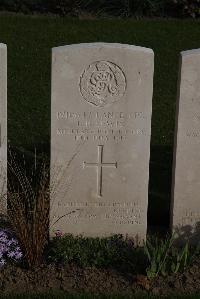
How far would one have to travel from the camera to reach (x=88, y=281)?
587 cm

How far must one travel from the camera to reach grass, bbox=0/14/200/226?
8625mm

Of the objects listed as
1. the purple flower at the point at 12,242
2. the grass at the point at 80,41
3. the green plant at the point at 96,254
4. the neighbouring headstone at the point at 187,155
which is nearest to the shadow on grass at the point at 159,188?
the grass at the point at 80,41

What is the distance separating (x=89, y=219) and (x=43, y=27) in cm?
795

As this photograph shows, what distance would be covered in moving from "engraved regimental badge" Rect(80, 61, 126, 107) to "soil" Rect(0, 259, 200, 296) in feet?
4.57

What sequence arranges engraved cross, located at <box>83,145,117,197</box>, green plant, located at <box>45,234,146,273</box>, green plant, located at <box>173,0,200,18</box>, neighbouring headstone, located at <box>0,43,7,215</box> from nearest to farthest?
neighbouring headstone, located at <box>0,43,7,215</box>, green plant, located at <box>45,234,146,273</box>, engraved cross, located at <box>83,145,117,197</box>, green plant, located at <box>173,0,200,18</box>

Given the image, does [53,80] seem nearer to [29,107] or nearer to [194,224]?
[194,224]

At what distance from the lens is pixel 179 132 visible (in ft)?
20.3

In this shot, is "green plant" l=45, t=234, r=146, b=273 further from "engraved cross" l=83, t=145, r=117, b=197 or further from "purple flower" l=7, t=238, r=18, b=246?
"engraved cross" l=83, t=145, r=117, b=197

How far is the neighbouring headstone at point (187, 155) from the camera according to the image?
6031 mm

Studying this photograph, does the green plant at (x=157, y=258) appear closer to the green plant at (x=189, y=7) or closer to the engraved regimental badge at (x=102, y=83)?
the engraved regimental badge at (x=102, y=83)

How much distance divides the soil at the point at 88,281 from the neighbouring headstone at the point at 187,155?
62 cm

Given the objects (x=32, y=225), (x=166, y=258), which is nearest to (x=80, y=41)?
(x=32, y=225)

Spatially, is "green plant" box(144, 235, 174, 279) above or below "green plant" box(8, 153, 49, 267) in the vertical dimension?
below

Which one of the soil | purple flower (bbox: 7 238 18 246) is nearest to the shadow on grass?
the soil
